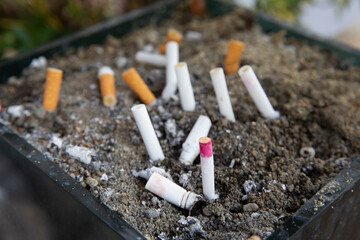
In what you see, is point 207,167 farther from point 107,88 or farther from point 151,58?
point 151,58

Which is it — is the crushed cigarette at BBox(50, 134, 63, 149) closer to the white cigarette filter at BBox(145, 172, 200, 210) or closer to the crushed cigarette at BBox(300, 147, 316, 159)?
the white cigarette filter at BBox(145, 172, 200, 210)

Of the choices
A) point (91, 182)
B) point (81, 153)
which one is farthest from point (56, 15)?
point (91, 182)

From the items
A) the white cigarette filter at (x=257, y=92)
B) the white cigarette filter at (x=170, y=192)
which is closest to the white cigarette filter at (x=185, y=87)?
the white cigarette filter at (x=257, y=92)

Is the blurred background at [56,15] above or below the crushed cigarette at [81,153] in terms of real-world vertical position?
above

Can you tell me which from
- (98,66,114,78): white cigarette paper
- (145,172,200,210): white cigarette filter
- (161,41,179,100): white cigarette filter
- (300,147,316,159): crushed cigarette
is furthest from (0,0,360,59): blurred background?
(145,172,200,210): white cigarette filter

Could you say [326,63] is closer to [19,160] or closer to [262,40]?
[262,40]

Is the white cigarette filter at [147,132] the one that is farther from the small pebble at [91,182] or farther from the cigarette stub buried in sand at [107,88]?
the cigarette stub buried in sand at [107,88]
